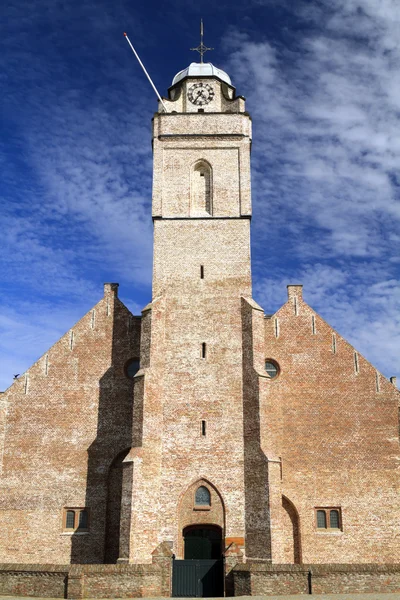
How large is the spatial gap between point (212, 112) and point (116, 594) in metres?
25.1

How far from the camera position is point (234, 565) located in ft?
79.7

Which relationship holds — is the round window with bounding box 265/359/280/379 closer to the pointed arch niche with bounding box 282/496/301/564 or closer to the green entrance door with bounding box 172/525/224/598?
the pointed arch niche with bounding box 282/496/301/564

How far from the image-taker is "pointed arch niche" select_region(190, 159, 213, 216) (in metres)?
34.1

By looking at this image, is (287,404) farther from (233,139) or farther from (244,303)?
(233,139)

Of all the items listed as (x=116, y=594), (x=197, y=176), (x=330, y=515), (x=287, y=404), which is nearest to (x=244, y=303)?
(x=287, y=404)

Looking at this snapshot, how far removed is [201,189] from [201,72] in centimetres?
798

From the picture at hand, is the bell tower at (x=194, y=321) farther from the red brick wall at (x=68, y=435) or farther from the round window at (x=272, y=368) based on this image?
the red brick wall at (x=68, y=435)

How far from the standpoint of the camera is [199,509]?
27922 millimetres

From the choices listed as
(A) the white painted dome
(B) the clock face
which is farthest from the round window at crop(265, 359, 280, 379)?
(A) the white painted dome

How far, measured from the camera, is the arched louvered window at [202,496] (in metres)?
28.1

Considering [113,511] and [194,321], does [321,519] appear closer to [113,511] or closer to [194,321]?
[113,511]

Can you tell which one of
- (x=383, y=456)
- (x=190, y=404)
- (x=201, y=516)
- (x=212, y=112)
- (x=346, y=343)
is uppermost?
(x=212, y=112)

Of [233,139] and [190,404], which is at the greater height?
[233,139]

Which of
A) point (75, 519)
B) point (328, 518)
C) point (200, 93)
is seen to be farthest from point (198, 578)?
point (200, 93)
